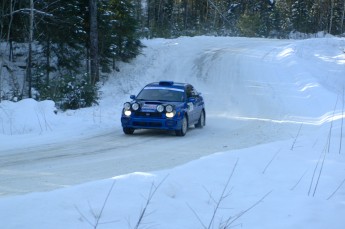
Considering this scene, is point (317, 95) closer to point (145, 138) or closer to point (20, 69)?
point (145, 138)

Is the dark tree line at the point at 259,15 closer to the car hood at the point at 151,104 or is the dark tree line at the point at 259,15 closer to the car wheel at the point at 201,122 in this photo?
the car wheel at the point at 201,122

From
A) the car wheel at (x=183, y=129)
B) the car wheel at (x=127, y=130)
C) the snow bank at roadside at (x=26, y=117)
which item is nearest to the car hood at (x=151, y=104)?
the car wheel at (x=183, y=129)

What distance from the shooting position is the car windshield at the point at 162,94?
1562 cm

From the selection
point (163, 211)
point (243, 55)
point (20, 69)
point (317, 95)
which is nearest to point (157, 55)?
point (243, 55)

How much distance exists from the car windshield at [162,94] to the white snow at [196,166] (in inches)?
47.2

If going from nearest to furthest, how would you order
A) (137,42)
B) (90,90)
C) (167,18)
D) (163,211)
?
(163,211) < (90,90) < (137,42) < (167,18)

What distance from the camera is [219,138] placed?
47.3ft

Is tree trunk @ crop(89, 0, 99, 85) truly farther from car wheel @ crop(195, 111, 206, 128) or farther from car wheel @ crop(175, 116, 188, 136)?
car wheel @ crop(175, 116, 188, 136)

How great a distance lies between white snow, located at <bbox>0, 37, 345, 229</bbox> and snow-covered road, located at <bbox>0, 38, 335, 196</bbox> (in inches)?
2.0

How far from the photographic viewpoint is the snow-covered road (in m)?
9.69

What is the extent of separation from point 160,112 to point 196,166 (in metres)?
6.75

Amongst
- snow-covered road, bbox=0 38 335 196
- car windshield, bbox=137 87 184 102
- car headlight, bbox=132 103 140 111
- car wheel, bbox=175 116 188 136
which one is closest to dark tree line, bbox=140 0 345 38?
snow-covered road, bbox=0 38 335 196

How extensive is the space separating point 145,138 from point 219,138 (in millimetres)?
2115

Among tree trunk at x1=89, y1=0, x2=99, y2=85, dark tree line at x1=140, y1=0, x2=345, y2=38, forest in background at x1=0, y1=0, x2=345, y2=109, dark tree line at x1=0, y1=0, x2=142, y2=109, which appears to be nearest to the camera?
forest in background at x1=0, y1=0, x2=345, y2=109
